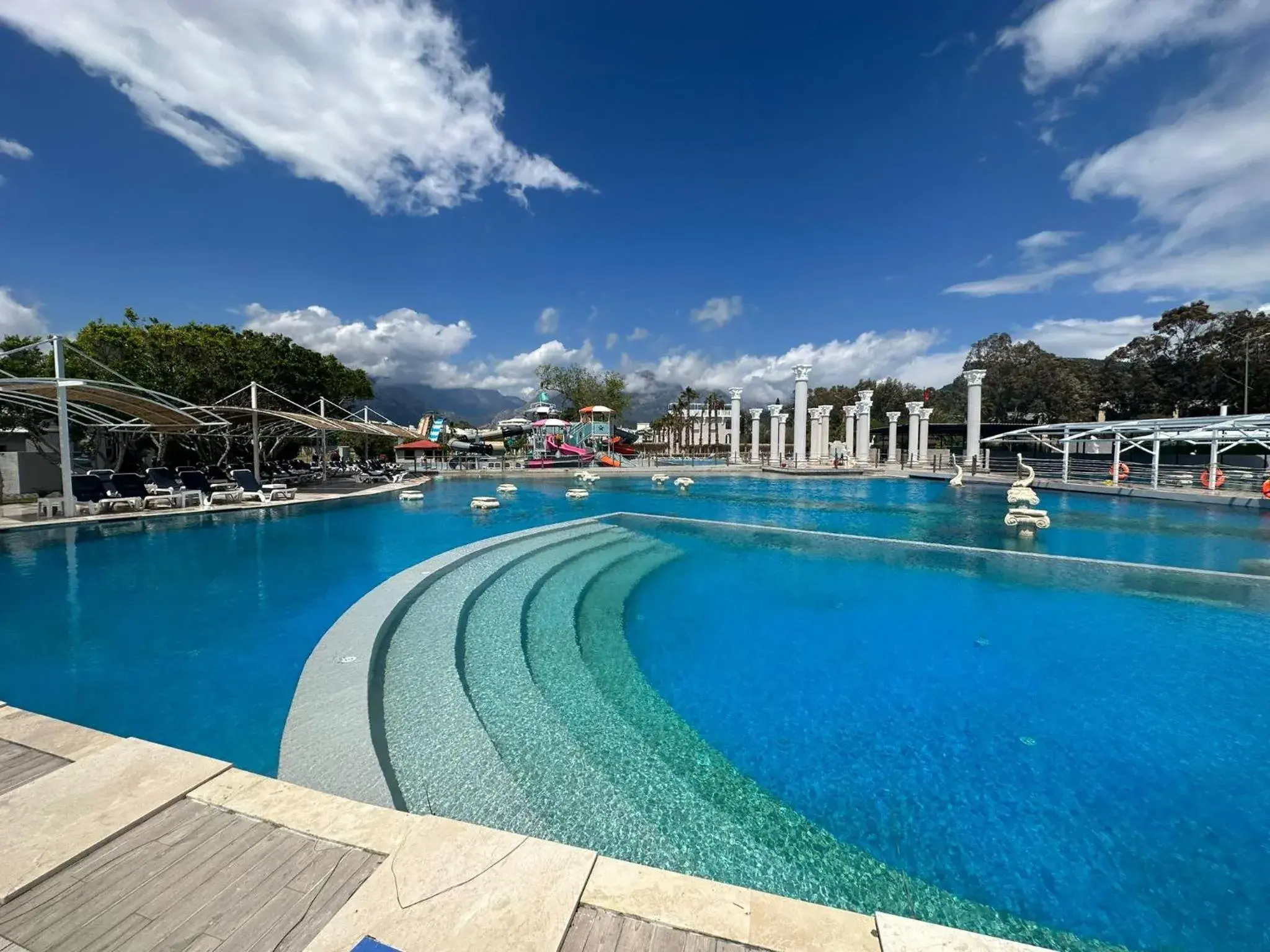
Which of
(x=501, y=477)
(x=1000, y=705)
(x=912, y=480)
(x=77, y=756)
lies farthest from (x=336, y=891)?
(x=912, y=480)

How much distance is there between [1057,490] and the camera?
69.7 feet

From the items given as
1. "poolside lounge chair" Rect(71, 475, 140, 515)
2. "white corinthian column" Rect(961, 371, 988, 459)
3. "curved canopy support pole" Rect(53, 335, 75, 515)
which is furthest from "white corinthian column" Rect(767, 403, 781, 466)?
"curved canopy support pole" Rect(53, 335, 75, 515)

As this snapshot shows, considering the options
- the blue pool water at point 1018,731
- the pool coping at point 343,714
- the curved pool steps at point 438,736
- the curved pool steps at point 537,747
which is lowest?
the blue pool water at point 1018,731

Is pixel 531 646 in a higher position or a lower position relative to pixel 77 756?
lower

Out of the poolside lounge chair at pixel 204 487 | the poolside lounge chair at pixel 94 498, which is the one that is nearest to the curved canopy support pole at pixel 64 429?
the poolside lounge chair at pixel 94 498

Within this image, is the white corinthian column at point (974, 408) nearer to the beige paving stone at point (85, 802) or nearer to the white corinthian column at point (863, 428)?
the white corinthian column at point (863, 428)

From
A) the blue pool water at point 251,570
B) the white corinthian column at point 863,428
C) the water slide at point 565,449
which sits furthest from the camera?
the water slide at point 565,449

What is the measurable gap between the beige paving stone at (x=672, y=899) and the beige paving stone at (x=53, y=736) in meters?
2.78

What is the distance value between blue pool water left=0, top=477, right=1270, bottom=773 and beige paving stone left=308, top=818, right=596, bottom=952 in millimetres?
2022

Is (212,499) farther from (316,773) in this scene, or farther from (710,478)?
(710,478)

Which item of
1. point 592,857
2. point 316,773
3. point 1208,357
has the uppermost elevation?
point 1208,357

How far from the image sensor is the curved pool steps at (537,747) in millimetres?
2955

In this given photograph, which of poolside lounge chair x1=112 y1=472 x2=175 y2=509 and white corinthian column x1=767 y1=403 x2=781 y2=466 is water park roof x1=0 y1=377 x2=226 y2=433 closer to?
poolside lounge chair x1=112 y1=472 x2=175 y2=509

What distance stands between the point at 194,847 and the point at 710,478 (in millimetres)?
26852
